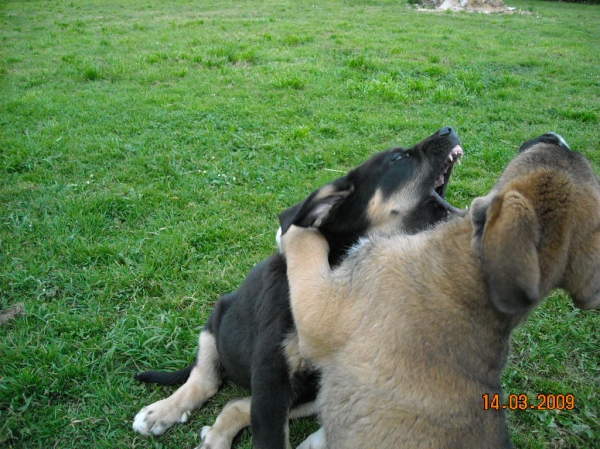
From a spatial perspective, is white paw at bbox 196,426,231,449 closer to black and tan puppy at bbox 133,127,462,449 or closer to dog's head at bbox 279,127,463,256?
black and tan puppy at bbox 133,127,462,449

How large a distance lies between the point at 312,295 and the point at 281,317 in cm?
38

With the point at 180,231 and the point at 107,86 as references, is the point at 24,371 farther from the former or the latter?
the point at 107,86

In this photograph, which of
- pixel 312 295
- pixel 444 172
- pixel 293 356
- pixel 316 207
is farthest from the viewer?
pixel 444 172

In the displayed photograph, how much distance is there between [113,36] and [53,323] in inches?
462

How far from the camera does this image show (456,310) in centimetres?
263

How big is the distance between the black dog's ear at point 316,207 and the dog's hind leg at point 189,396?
110 cm

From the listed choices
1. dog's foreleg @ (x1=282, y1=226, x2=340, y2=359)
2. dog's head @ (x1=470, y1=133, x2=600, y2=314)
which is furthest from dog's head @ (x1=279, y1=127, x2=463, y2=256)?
dog's head @ (x1=470, y1=133, x2=600, y2=314)

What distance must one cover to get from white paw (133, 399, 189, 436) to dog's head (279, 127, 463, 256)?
159 cm

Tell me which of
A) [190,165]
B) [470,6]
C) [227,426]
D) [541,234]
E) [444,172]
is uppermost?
[470,6]

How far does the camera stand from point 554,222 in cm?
249

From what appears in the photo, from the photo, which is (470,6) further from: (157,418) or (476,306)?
(157,418)

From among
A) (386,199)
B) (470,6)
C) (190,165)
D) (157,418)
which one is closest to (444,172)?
(386,199)

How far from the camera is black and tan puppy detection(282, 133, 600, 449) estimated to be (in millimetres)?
2420
